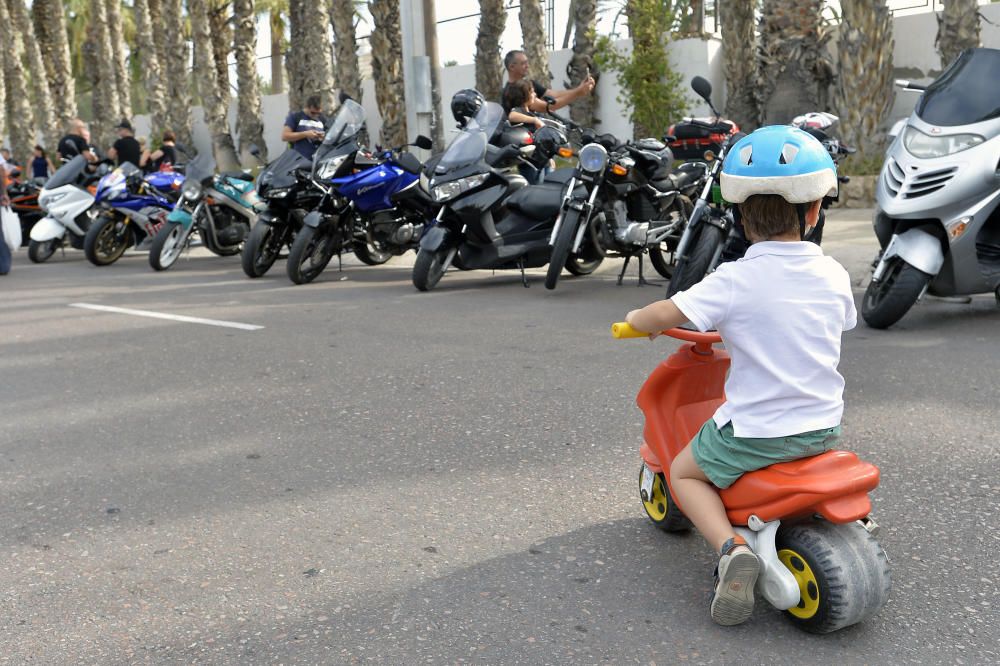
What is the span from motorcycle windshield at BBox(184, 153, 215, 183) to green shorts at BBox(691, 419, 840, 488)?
34.2ft

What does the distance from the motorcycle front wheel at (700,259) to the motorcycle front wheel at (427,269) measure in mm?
2586

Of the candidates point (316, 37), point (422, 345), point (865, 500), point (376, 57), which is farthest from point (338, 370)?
point (316, 37)

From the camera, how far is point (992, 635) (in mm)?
2754

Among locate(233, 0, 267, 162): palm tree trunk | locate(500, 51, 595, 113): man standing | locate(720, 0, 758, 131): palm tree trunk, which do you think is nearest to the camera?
locate(500, 51, 595, 113): man standing

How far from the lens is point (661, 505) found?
346cm

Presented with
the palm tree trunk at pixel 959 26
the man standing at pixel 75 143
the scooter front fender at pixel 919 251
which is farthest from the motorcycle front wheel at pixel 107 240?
the palm tree trunk at pixel 959 26

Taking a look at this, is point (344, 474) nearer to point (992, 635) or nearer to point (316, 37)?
point (992, 635)

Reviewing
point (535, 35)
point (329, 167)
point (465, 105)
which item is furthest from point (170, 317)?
point (535, 35)

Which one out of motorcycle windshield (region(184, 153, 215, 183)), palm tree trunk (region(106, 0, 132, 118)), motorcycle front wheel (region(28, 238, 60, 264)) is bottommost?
motorcycle front wheel (region(28, 238, 60, 264))

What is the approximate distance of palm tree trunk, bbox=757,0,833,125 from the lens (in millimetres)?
15812

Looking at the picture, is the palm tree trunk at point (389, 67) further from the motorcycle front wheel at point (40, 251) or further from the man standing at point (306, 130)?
the motorcycle front wheel at point (40, 251)

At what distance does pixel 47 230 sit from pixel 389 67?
665cm

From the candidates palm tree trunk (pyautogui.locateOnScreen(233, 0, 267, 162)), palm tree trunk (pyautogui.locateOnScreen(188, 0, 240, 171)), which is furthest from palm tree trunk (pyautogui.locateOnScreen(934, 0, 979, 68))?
palm tree trunk (pyautogui.locateOnScreen(188, 0, 240, 171))

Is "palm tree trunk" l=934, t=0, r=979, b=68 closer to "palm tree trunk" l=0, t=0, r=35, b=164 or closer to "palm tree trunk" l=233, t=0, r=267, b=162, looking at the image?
"palm tree trunk" l=233, t=0, r=267, b=162
